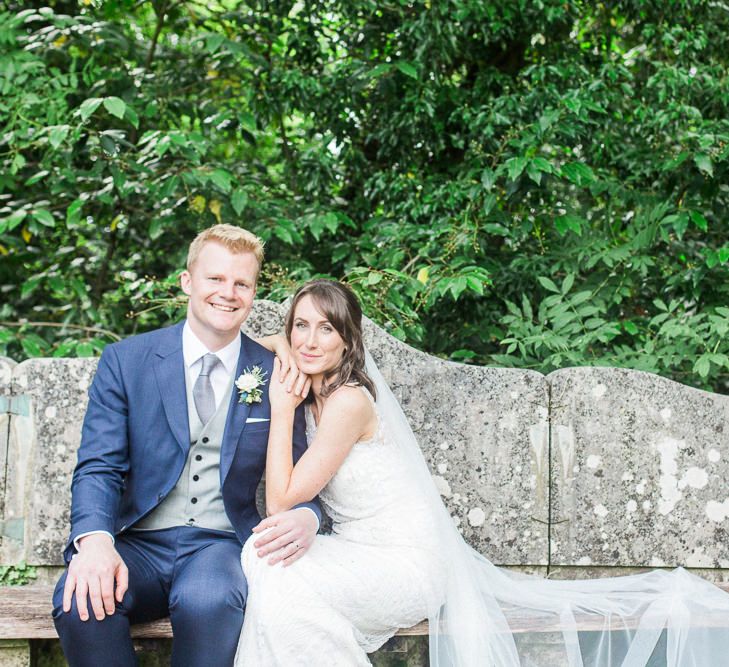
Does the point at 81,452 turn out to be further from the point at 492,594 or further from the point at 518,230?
the point at 518,230

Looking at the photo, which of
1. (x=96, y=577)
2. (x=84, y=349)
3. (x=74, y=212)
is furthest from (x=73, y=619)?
(x=74, y=212)

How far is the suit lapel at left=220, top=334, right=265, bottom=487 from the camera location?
2693 millimetres

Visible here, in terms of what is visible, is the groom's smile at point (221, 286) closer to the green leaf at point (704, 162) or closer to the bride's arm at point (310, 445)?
the bride's arm at point (310, 445)

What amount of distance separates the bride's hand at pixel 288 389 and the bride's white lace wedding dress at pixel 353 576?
180 mm

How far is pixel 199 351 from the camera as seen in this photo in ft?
9.39

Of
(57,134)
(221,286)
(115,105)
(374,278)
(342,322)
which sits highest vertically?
(115,105)

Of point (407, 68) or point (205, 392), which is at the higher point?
point (407, 68)

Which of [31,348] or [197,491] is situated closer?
[197,491]

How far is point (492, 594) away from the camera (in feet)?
9.55

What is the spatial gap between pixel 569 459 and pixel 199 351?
4.92 ft

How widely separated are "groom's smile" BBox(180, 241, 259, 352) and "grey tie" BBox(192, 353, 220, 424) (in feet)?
0.34

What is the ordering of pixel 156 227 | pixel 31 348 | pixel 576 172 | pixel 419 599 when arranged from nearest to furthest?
1. pixel 419 599
2. pixel 31 348
3. pixel 576 172
4. pixel 156 227

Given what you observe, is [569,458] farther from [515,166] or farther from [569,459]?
[515,166]

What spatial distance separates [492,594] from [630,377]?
1.03m
